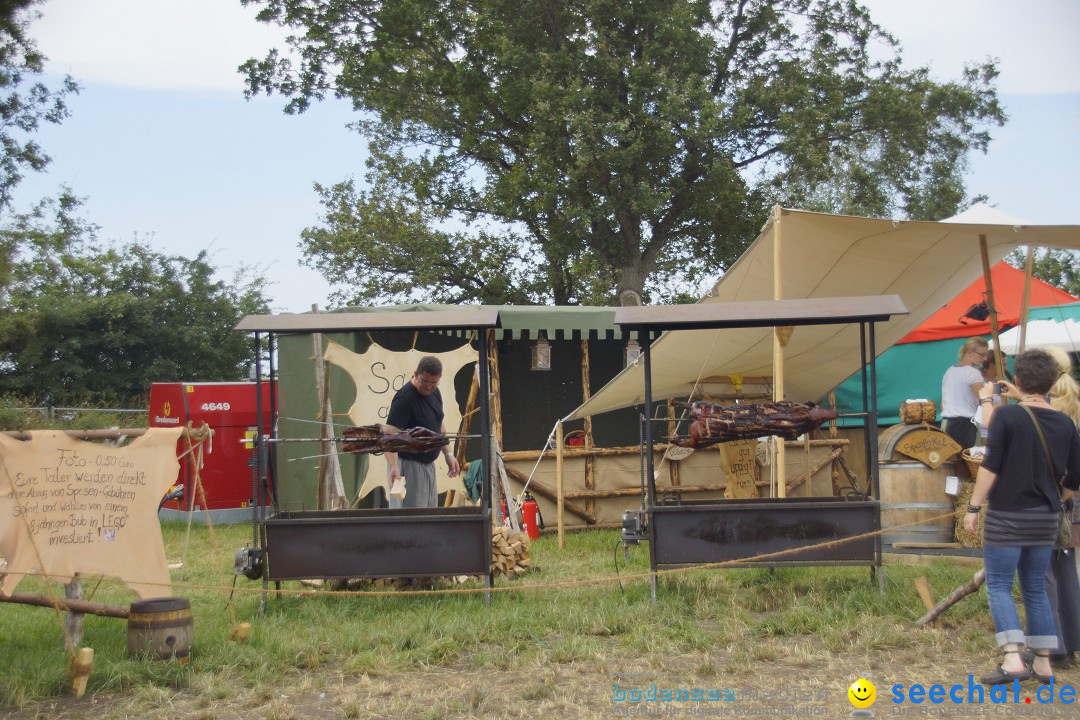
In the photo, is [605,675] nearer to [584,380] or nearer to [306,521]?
[306,521]

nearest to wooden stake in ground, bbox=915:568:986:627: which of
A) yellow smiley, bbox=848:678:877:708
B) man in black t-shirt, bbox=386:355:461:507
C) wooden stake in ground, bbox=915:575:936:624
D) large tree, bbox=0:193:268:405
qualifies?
wooden stake in ground, bbox=915:575:936:624

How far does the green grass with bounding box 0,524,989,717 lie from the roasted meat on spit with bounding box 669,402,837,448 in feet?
3.32

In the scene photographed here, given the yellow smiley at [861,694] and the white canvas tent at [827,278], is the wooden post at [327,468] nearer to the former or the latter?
the white canvas tent at [827,278]

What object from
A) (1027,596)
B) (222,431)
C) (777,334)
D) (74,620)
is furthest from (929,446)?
(222,431)

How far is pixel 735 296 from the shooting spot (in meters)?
8.12

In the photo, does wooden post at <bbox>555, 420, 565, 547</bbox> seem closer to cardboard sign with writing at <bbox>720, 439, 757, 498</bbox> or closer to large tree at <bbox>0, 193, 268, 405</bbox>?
cardboard sign with writing at <bbox>720, 439, 757, 498</bbox>

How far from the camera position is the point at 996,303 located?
11656 millimetres

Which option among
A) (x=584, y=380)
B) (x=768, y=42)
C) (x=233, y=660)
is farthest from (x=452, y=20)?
(x=233, y=660)

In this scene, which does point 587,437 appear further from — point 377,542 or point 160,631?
point 160,631

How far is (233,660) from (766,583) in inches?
138

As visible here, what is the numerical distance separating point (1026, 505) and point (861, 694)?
114 cm

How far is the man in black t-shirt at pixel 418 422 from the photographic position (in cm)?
693

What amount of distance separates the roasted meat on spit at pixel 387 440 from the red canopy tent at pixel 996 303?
7.19 meters

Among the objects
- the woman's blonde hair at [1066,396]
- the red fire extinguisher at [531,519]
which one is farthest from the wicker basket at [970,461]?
the red fire extinguisher at [531,519]
